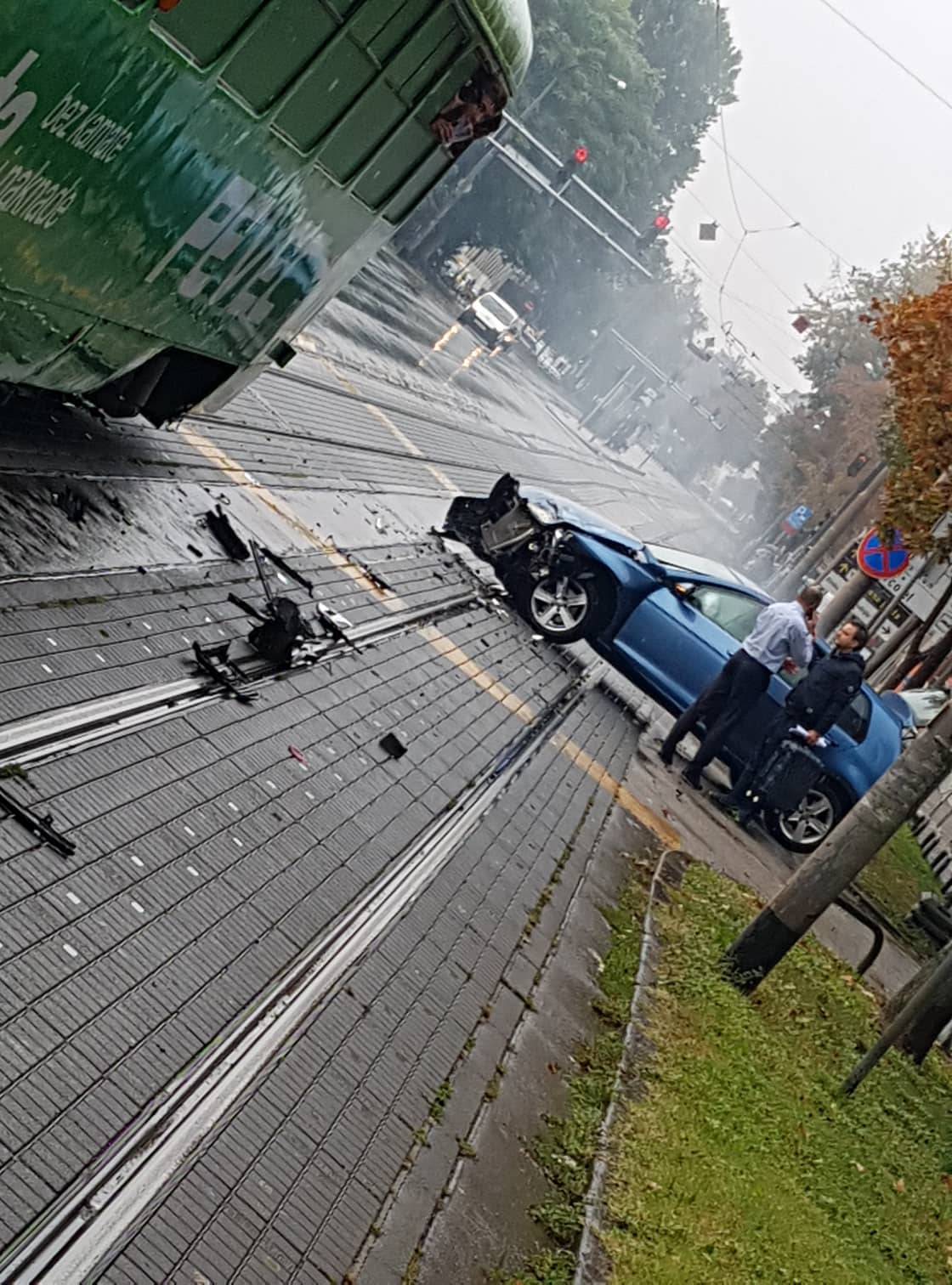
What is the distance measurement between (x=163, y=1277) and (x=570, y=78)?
64507 mm

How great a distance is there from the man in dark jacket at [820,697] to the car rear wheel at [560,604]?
221 cm

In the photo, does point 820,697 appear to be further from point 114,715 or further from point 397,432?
point 397,432

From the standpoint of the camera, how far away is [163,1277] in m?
3.89

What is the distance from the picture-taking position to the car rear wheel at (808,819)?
1332 centimetres

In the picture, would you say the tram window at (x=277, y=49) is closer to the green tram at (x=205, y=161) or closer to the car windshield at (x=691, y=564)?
the green tram at (x=205, y=161)

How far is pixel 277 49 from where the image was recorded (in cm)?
745

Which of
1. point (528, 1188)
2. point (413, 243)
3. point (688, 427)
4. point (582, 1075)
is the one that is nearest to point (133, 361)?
point (582, 1075)

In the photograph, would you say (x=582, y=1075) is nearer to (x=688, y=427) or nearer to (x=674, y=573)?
(x=674, y=573)

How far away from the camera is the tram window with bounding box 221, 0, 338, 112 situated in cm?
723

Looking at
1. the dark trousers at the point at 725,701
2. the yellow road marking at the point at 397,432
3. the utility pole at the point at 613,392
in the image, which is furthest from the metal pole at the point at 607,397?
the dark trousers at the point at 725,701

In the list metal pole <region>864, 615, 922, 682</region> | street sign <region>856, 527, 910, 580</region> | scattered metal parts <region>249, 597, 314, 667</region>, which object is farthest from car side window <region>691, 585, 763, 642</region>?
metal pole <region>864, 615, 922, 682</region>

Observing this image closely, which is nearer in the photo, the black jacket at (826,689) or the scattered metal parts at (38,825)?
the scattered metal parts at (38,825)

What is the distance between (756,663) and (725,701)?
1.61ft

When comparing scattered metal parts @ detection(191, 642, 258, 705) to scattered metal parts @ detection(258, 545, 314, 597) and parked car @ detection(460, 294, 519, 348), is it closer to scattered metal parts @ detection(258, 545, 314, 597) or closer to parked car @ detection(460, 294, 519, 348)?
scattered metal parts @ detection(258, 545, 314, 597)
